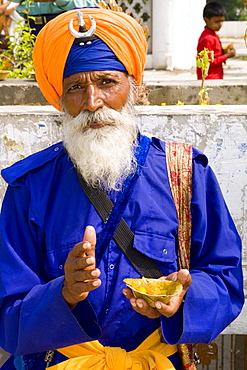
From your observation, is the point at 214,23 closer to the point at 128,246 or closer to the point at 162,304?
the point at 128,246

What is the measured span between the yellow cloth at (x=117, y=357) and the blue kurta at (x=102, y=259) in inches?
1.8

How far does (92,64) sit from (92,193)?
1.65ft

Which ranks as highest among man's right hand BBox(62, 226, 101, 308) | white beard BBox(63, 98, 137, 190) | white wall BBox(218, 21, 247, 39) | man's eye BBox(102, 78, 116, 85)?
man's eye BBox(102, 78, 116, 85)

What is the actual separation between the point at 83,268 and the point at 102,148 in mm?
603

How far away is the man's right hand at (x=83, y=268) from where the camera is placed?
6.03ft

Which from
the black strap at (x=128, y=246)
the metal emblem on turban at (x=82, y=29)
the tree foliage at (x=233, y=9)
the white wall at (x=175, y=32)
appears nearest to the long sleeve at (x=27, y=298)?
the black strap at (x=128, y=246)

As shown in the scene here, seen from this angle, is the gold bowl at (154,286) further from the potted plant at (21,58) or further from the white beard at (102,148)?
the potted plant at (21,58)

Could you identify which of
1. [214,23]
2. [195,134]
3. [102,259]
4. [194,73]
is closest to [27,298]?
[102,259]

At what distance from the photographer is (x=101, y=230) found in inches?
86.4

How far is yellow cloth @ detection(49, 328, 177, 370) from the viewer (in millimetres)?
2145

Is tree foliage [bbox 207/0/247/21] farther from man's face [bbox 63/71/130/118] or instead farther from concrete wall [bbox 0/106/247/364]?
man's face [bbox 63/71/130/118]

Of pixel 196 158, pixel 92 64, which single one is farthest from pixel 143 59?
pixel 196 158

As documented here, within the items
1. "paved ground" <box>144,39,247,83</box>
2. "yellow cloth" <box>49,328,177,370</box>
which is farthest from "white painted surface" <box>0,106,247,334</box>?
"paved ground" <box>144,39,247,83</box>

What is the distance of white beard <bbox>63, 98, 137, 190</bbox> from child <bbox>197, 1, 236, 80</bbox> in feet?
18.5
